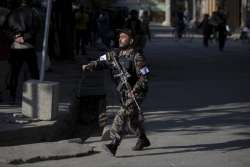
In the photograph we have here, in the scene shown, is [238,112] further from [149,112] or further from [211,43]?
[211,43]

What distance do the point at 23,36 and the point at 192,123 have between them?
3.19 metres

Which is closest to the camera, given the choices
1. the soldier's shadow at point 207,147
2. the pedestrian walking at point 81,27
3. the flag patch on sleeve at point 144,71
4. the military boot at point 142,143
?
the flag patch on sleeve at point 144,71

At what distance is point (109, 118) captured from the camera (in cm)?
1260

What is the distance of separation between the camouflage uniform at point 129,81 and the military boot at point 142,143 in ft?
0.79

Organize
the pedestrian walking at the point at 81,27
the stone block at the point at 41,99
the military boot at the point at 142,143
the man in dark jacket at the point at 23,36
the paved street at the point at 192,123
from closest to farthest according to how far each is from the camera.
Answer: the paved street at the point at 192,123
the military boot at the point at 142,143
the stone block at the point at 41,99
the man in dark jacket at the point at 23,36
the pedestrian walking at the point at 81,27

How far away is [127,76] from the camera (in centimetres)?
956

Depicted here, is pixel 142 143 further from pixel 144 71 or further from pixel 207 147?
pixel 144 71

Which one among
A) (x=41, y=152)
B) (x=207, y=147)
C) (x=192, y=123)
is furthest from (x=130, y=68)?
(x=192, y=123)

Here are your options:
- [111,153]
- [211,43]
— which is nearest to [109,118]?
[111,153]

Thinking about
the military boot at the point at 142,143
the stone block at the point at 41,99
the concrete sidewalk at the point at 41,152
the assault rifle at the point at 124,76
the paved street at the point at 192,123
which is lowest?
the paved street at the point at 192,123

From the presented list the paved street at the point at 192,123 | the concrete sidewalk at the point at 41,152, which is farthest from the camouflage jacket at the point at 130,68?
the concrete sidewalk at the point at 41,152

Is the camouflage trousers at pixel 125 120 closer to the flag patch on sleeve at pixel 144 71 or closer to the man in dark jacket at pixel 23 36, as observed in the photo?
the flag patch on sleeve at pixel 144 71

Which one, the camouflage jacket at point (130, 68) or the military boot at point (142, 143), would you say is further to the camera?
the military boot at point (142, 143)

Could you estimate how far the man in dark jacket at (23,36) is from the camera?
13.0m
